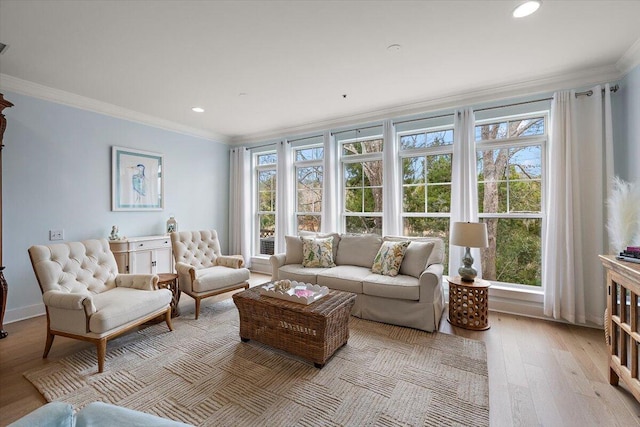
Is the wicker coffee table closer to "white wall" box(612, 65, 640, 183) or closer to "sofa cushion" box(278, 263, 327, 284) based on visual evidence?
"sofa cushion" box(278, 263, 327, 284)

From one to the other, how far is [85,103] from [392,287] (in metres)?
4.46

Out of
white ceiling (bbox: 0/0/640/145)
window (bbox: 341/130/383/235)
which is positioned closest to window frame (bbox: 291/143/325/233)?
window (bbox: 341/130/383/235)

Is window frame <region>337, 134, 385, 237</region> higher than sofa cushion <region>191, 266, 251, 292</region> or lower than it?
higher

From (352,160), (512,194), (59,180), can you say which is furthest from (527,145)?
(59,180)

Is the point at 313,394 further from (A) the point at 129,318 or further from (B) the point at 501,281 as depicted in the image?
(B) the point at 501,281

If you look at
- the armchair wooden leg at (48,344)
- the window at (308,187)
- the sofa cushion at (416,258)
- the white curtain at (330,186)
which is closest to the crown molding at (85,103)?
the window at (308,187)

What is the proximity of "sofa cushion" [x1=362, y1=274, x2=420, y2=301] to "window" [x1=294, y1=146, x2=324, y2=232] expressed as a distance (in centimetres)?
191

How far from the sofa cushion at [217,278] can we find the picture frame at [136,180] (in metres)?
1.64

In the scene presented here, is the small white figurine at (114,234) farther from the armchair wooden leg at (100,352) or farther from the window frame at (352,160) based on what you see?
the window frame at (352,160)

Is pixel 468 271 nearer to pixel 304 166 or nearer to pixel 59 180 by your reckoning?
pixel 304 166

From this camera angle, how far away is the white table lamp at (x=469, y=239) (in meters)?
2.96

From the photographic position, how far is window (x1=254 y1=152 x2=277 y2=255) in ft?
18.1

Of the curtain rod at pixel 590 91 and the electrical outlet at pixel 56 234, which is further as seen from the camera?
the electrical outlet at pixel 56 234

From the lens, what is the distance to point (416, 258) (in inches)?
129
